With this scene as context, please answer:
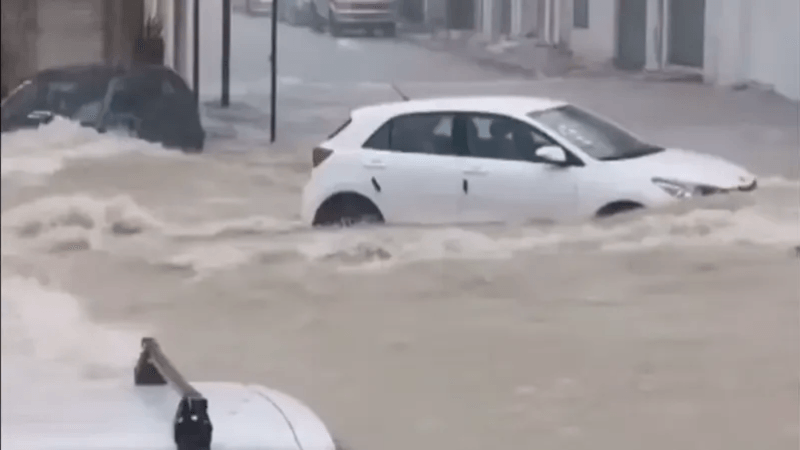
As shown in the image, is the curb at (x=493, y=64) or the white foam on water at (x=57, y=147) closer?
the white foam on water at (x=57, y=147)

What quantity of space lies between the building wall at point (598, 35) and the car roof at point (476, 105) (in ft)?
0.47

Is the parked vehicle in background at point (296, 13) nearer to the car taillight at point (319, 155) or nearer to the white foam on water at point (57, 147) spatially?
the car taillight at point (319, 155)

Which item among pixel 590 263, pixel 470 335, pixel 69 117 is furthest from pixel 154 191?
pixel 590 263

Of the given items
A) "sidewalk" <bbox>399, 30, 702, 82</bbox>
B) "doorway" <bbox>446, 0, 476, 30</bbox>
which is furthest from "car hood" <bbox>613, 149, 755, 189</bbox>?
"doorway" <bbox>446, 0, 476, 30</bbox>

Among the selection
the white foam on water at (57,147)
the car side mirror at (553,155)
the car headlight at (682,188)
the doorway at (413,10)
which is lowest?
the car headlight at (682,188)

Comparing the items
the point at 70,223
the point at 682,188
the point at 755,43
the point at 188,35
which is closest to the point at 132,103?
the point at 188,35

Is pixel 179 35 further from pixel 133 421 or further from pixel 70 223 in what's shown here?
pixel 133 421

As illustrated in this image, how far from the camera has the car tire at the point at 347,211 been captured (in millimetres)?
2961

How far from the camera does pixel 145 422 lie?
2139 millimetres

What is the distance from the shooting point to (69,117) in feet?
9.53

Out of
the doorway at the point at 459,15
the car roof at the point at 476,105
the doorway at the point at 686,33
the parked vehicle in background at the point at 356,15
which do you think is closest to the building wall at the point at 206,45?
the parked vehicle in background at the point at 356,15

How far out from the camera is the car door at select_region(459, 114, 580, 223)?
299 centimetres

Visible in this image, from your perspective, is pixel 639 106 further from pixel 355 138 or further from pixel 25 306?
pixel 25 306

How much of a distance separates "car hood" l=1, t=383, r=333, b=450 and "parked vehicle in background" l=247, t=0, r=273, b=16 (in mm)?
954
